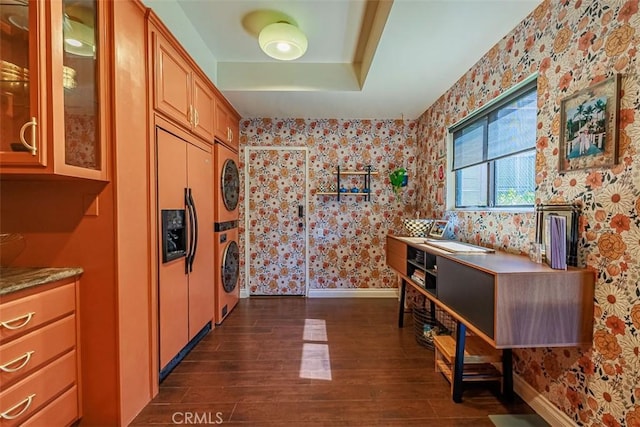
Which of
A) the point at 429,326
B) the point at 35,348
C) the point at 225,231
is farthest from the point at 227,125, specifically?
the point at 429,326

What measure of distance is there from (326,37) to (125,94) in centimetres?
166

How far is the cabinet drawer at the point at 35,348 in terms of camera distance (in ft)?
3.72

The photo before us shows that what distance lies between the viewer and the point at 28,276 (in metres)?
1.28

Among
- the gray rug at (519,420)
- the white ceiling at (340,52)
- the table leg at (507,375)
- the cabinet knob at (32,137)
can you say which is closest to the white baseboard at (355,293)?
the table leg at (507,375)

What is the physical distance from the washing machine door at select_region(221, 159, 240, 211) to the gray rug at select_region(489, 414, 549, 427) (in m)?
2.81

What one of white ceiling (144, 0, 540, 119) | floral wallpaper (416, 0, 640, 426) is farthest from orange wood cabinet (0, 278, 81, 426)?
floral wallpaper (416, 0, 640, 426)

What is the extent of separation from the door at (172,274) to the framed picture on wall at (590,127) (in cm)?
241

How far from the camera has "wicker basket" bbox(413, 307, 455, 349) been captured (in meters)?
2.44

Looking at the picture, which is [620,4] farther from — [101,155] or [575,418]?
[101,155]

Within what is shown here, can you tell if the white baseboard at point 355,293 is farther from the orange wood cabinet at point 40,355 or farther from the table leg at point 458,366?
the orange wood cabinet at point 40,355

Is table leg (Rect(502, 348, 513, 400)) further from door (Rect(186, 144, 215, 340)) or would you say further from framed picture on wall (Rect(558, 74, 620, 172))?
door (Rect(186, 144, 215, 340))

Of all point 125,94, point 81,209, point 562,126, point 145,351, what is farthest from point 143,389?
point 562,126

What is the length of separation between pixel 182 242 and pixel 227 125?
160 cm

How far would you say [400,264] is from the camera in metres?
2.71
